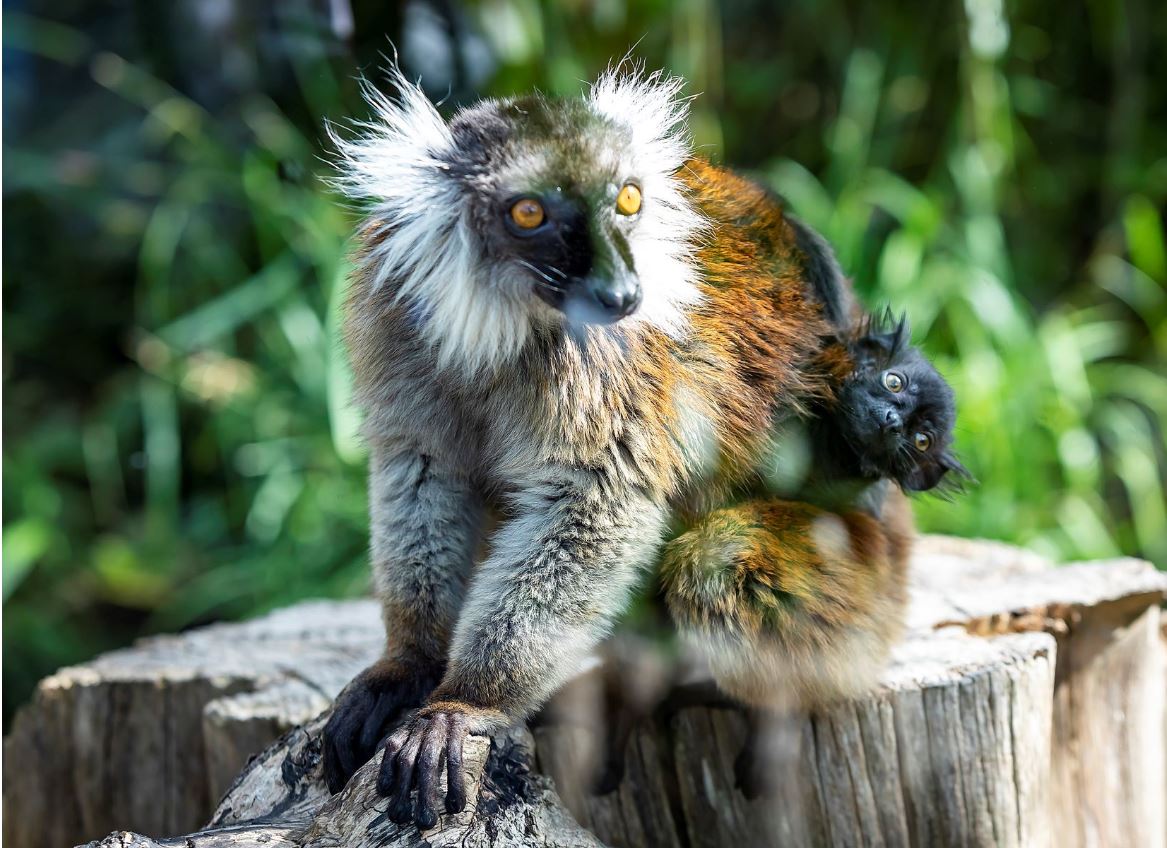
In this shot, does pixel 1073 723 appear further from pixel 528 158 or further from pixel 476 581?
pixel 528 158

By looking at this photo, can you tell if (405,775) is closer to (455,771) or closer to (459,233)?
(455,771)

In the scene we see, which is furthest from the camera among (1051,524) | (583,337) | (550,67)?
(1051,524)

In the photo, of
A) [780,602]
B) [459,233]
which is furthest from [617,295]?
[780,602]

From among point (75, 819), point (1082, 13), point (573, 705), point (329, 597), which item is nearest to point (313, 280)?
point (329, 597)

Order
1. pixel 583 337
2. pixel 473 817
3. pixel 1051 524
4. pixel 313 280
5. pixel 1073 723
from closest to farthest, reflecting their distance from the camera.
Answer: pixel 473 817, pixel 583 337, pixel 1073 723, pixel 1051 524, pixel 313 280

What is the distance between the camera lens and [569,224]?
2.38m

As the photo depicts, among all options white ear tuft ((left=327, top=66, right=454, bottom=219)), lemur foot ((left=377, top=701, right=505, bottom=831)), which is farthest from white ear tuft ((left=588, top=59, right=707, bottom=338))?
lemur foot ((left=377, top=701, right=505, bottom=831))

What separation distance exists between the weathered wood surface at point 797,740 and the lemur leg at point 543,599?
0.24 meters

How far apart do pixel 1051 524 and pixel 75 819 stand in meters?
4.41

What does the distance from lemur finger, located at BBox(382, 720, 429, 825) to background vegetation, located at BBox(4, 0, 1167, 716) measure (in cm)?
298

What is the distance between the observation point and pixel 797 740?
2918 millimetres

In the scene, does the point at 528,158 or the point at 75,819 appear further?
the point at 75,819

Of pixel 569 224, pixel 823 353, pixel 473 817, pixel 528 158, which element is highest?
pixel 528 158

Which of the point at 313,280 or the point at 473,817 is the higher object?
the point at 313,280
